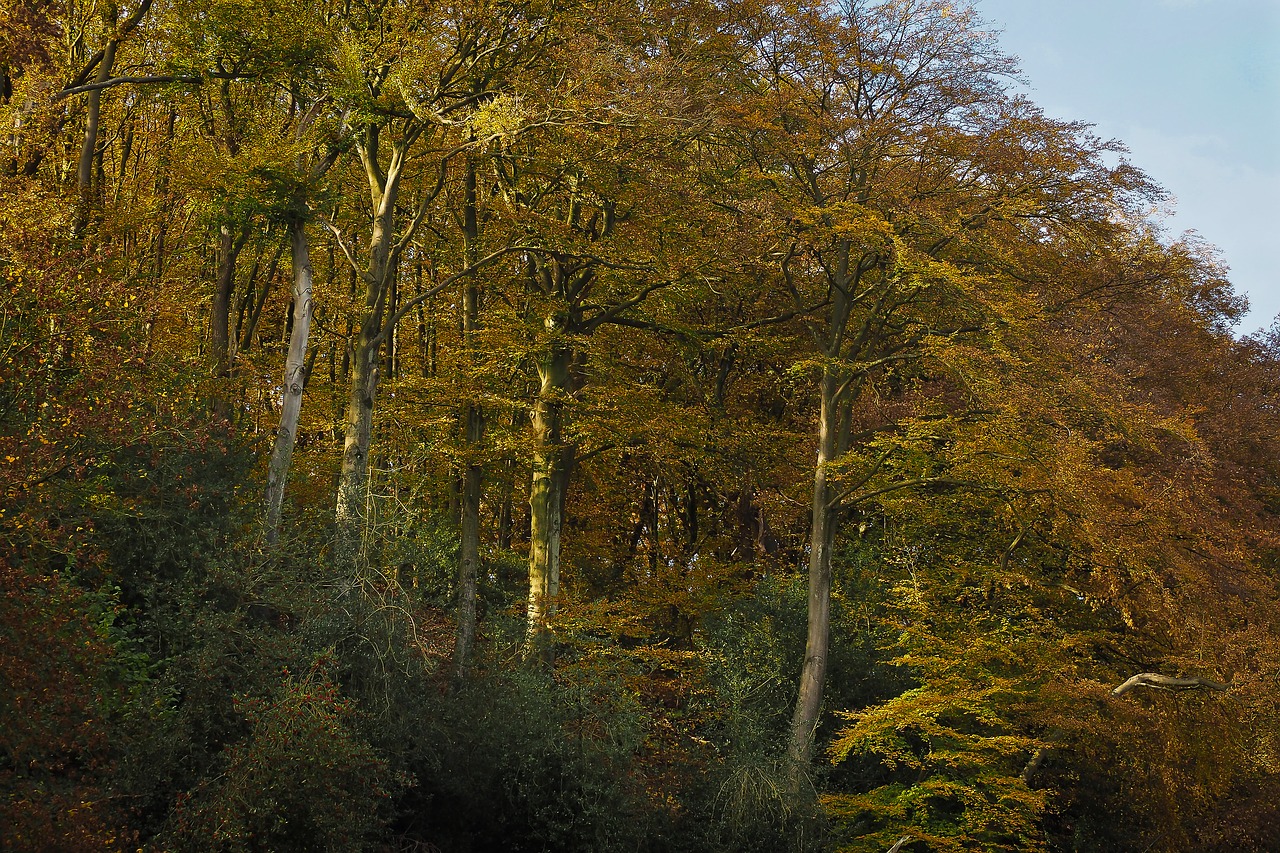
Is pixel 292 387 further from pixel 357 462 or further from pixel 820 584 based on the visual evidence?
pixel 820 584

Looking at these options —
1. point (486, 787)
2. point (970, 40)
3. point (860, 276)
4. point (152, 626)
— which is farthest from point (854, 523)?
point (152, 626)

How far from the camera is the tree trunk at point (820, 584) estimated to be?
16438mm

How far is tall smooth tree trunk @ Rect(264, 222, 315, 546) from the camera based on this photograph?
12457mm

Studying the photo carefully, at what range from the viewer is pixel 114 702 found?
9.42m

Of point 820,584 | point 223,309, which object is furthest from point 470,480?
point 820,584

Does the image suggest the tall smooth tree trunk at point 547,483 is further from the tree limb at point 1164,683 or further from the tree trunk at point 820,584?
the tree limb at point 1164,683

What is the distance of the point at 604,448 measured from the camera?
1827 centimetres

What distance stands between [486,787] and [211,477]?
462 centimetres

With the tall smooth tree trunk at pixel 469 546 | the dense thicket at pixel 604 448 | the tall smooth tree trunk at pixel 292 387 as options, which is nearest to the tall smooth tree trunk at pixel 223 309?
the dense thicket at pixel 604 448

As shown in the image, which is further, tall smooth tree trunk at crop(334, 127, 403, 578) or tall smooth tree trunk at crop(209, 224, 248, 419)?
tall smooth tree trunk at crop(209, 224, 248, 419)

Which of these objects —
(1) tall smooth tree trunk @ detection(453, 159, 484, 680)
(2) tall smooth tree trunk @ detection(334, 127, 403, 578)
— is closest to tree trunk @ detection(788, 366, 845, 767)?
(1) tall smooth tree trunk @ detection(453, 159, 484, 680)

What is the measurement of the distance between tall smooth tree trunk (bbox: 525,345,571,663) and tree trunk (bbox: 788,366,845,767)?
3.92 m

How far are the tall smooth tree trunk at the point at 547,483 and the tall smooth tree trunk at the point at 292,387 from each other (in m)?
4.10

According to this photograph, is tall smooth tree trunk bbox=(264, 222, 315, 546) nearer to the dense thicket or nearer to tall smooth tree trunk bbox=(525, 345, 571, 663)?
the dense thicket
